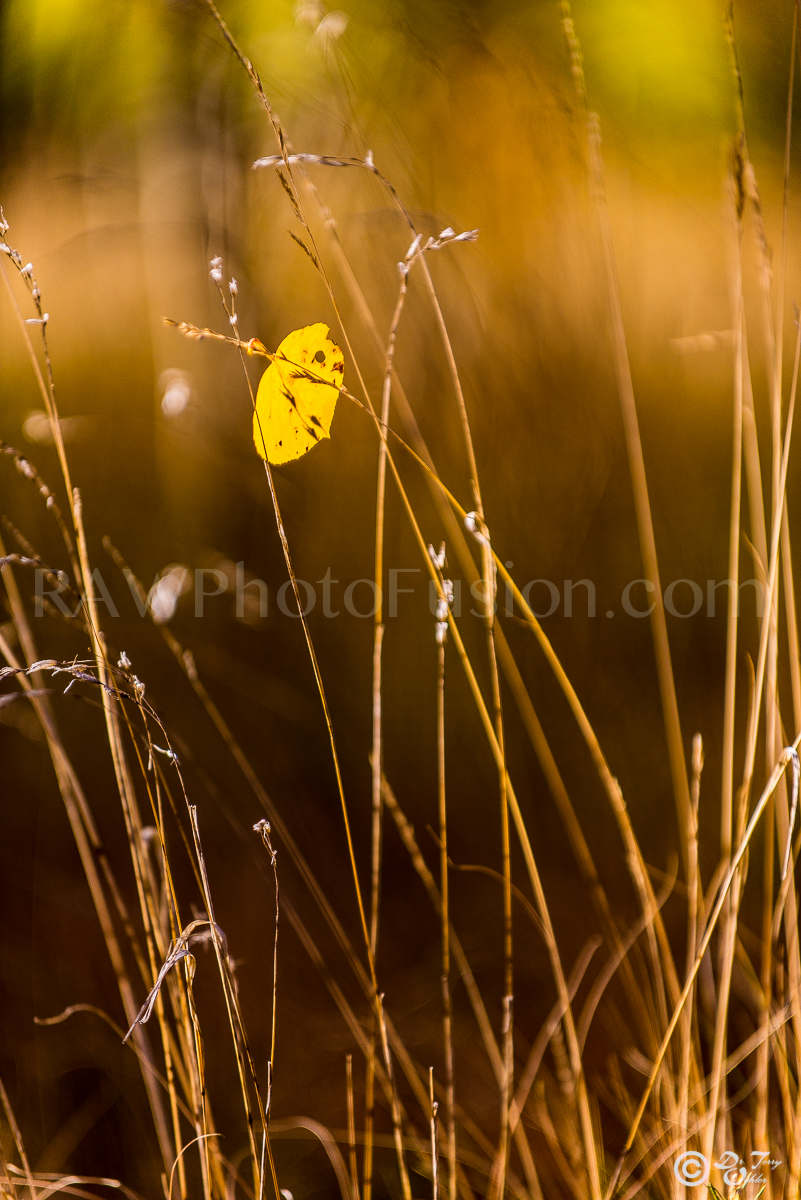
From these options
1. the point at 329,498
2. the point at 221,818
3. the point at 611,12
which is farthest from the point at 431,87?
the point at 221,818

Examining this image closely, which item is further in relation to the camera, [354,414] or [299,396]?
[354,414]

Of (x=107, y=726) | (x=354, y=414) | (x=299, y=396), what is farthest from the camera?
(x=354, y=414)

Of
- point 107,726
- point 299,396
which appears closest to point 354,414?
point 299,396

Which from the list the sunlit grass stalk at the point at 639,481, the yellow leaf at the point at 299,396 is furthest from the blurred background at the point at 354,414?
the yellow leaf at the point at 299,396

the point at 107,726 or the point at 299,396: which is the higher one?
the point at 299,396

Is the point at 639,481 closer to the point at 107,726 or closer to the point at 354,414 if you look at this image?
the point at 354,414

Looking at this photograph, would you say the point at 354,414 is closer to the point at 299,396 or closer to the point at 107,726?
the point at 299,396

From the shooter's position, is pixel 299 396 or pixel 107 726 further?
pixel 107 726

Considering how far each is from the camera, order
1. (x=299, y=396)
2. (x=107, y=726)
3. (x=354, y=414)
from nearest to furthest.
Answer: (x=299, y=396)
(x=107, y=726)
(x=354, y=414)
